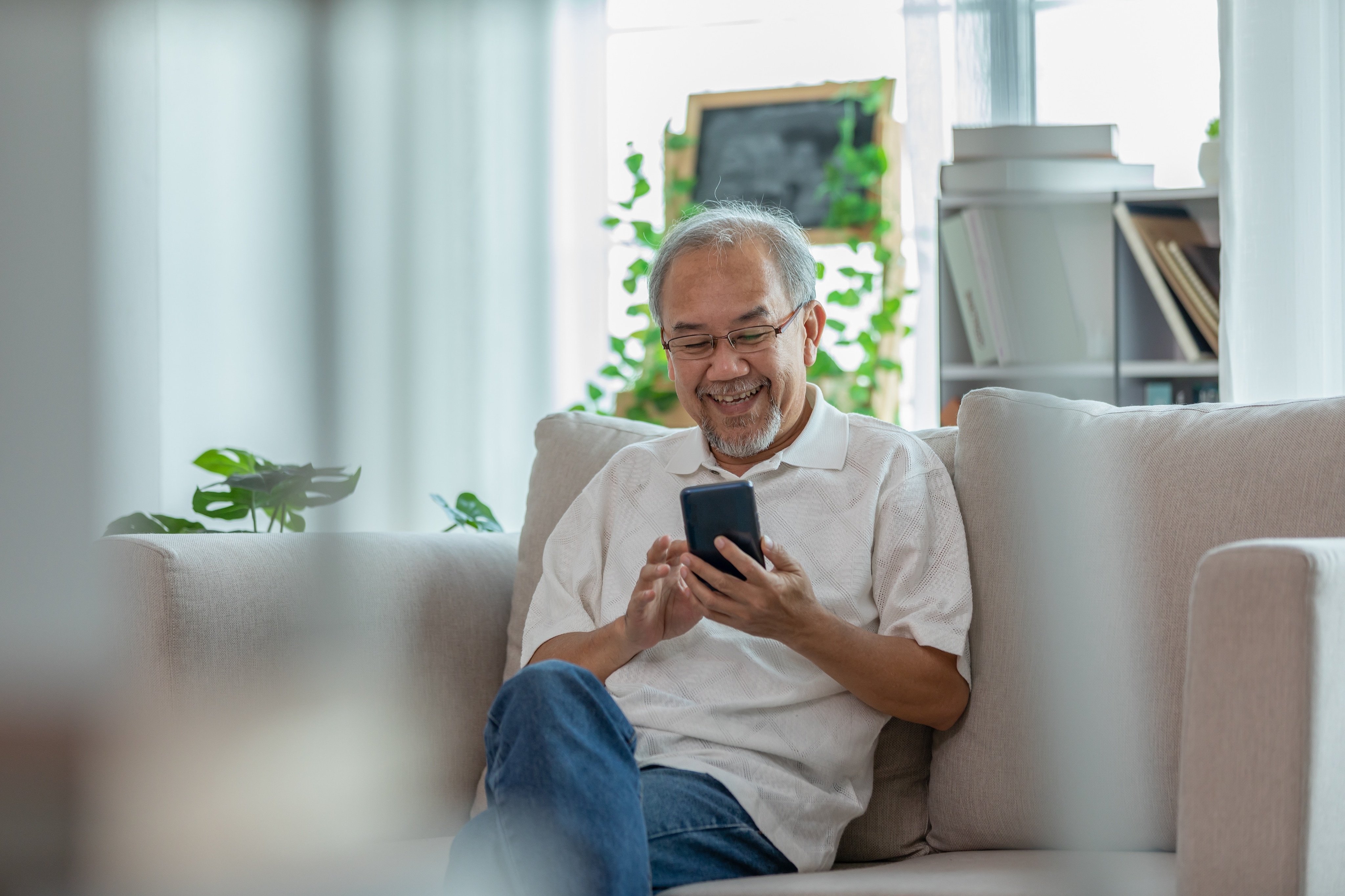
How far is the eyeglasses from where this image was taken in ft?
4.10

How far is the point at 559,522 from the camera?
1382 millimetres

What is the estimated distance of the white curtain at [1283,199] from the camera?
5.34 feet

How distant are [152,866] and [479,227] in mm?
216

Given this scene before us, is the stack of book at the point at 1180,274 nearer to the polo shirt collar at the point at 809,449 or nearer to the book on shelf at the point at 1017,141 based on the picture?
the polo shirt collar at the point at 809,449

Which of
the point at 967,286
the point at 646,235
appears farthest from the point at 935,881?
the point at 646,235

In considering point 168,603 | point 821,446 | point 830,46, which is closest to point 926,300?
point 830,46

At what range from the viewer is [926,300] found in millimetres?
2262

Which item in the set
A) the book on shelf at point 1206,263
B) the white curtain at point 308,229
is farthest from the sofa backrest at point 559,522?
the white curtain at point 308,229

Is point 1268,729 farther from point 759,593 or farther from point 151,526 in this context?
point 151,526

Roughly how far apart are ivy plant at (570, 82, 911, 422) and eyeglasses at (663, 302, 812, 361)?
3.35ft

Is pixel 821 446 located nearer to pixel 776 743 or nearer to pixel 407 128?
pixel 776 743

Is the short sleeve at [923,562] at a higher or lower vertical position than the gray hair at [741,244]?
lower

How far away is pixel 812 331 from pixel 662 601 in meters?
0.44

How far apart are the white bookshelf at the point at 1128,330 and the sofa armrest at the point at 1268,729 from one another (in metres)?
1.03
